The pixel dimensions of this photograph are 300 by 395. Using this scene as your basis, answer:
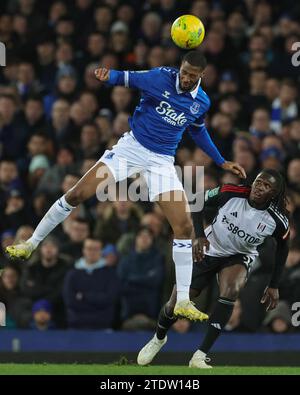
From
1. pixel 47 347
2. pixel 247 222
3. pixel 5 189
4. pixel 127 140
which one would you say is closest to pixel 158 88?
pixel 127 140

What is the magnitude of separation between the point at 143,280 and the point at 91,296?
2.18ft

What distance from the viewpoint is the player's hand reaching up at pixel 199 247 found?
10.6 meters

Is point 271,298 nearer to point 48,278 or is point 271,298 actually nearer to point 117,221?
point 48,278

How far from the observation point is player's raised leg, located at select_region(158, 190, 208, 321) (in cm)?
1015

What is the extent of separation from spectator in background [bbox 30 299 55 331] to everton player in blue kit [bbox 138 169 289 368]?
8.77 ft

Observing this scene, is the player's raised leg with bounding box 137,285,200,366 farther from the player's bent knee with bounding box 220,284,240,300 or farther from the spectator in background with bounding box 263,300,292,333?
the spectator in background with bounding box 263,300,292,333

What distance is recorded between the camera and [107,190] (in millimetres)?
14719

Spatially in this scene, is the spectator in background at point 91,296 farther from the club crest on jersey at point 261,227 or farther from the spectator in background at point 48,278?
the club crest on jersey at point 261,227

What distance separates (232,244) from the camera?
10.9 m

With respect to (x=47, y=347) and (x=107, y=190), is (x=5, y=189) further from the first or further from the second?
(x=47, y=347)

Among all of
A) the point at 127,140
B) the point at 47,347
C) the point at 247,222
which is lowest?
the point at 47,347

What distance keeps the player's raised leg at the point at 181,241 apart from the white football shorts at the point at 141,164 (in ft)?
0.44

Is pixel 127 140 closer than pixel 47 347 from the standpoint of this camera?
Yes

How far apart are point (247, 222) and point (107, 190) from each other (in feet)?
13.9
